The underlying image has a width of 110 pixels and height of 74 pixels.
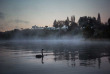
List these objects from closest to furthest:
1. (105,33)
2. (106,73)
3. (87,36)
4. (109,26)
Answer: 1. (106,73)
2. (105,33)
3. (109,26)
4. (87,36)

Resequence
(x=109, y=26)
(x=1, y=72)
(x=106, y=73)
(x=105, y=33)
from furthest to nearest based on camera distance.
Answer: (x=109, y=26) < (x=105, y=33) < (x=1, y=72) < (x=106, y=73)

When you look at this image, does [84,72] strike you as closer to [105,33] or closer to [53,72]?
[53,72]

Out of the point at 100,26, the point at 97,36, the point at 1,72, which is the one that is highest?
the point at 100,26

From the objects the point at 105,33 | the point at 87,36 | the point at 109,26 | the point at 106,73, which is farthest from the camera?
the point at 87,36

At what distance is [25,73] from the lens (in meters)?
25.7

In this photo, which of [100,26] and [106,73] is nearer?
[106,73]

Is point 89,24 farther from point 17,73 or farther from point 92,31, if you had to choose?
point 17,73

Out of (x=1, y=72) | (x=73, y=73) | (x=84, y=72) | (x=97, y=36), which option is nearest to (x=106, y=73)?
(x=84, y=72)

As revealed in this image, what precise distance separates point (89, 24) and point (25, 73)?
593 feet

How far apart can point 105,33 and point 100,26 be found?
32.7 meters

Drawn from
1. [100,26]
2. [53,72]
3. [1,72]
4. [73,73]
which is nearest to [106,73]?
[73,73]

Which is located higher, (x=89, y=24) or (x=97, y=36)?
(x=89, y=24)

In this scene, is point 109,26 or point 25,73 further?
point 109,26

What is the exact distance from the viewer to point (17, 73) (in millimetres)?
25703
